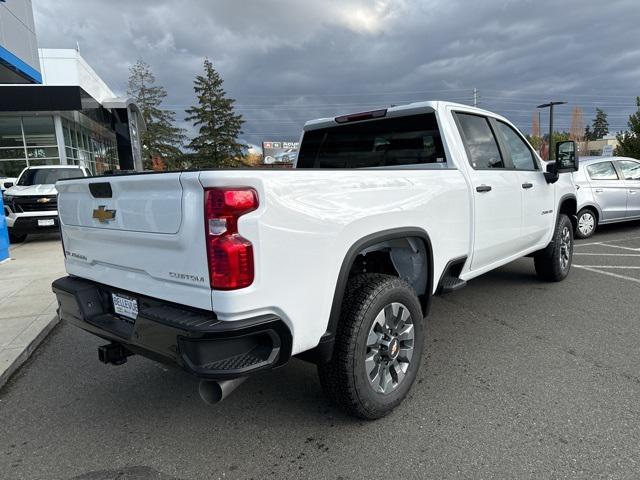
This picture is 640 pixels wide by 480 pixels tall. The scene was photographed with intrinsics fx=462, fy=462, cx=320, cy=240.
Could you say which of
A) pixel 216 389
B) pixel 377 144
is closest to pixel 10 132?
pixel 377 144

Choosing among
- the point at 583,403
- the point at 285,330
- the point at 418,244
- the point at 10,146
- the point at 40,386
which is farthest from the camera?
the point at 10,146

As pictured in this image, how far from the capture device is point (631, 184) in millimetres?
9586

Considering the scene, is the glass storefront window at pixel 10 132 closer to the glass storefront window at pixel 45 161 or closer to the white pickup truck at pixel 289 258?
the glass storefront window at pixel 45 161

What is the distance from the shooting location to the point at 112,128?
2683cm

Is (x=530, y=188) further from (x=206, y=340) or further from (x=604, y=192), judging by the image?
(x=604, y=192)

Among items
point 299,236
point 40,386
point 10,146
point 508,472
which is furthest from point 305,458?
point 10,146

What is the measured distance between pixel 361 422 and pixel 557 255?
3.85 metres

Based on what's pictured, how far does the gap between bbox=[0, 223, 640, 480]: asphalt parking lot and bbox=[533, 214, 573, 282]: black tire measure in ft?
4.23

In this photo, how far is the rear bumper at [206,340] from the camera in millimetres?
2027

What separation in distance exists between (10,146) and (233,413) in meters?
21.7

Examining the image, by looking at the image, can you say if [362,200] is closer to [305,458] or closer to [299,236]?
[299,236]

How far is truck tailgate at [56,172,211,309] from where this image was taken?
2.09 m

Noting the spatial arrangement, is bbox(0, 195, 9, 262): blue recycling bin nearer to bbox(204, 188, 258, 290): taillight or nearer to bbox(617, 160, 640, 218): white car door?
bbox(204, 188, 258, 290): taillight

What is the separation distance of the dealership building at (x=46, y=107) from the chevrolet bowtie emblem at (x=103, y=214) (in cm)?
1116
